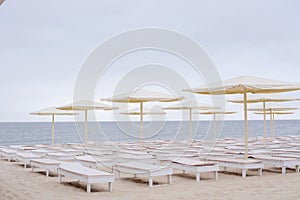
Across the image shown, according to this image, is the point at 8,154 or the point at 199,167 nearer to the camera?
the point at 199,167

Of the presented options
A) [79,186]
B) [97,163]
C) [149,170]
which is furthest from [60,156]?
[149,170]

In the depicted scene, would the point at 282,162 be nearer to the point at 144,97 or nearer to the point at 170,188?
the point at 170,188

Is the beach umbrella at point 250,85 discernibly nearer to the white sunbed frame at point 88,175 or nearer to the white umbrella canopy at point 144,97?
the white umbrella canopy at point 144,97

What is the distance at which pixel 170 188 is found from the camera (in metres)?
5.82

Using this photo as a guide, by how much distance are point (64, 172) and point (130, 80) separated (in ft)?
14.3

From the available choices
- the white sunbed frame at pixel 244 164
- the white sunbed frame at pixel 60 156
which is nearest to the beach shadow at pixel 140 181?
the white sunbed frame at pixel 244 164

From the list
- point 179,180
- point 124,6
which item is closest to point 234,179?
point 179,180

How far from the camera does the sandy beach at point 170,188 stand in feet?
17.1

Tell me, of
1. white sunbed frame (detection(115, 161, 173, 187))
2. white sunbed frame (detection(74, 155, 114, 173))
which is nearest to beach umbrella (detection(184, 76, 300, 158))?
white sunbed frame (detection(115, 161, 173, 187))

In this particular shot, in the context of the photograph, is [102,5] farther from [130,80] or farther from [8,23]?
[8,23]

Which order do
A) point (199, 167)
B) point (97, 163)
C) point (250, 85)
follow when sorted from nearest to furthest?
point (199, 167), point (250, 85), point (97, 163)

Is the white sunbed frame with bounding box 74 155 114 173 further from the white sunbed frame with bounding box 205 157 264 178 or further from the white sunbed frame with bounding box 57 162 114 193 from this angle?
the white sunbed frame with bounding box 205 157 264 178

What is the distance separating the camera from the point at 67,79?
60.4ft

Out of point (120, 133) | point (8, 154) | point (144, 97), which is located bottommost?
point (120, 133)
